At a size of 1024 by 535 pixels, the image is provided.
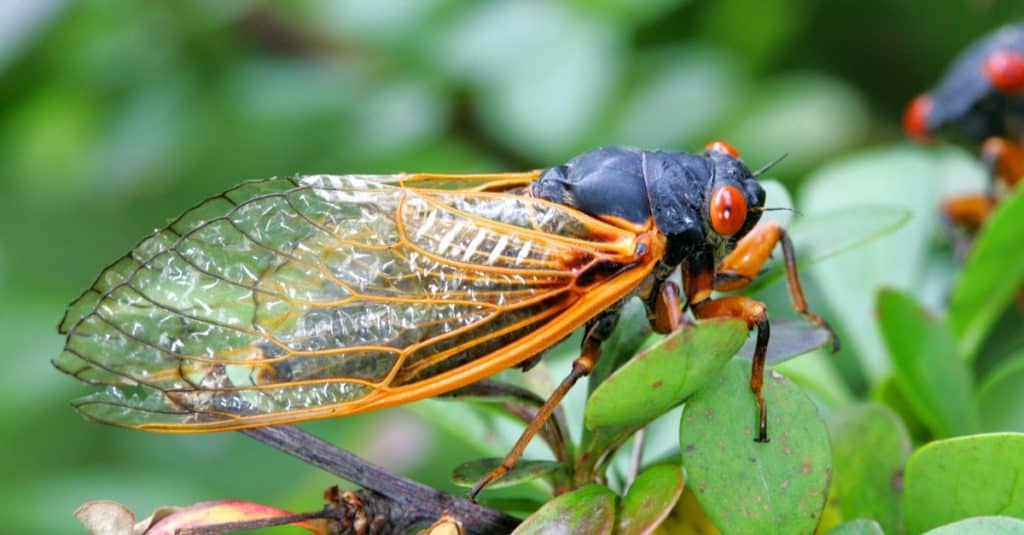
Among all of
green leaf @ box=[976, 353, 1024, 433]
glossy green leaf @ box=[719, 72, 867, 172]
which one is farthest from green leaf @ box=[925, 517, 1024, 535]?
glossy green leaf @ box=[719, 72, 867, 172]

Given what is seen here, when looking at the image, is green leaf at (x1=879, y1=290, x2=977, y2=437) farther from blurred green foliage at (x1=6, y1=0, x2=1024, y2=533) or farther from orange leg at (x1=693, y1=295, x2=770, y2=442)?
blurred green foliage at (x1=6, y1=0, x2=1024, y2=533)

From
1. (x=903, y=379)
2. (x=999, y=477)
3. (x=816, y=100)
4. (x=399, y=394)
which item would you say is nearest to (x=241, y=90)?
(x=816, y=100)

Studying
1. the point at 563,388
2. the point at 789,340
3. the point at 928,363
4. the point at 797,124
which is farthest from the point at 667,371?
the point at 797,124

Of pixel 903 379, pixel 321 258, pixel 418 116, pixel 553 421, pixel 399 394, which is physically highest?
pixel 418 116

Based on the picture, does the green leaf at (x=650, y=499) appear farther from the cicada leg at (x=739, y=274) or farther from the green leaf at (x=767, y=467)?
the cicada leg at (x=739, y=274)

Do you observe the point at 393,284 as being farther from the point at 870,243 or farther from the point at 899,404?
the point at 870,243

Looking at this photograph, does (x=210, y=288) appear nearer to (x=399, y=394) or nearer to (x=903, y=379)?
(x=399, y=394)

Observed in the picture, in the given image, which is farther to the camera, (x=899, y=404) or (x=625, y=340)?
(x=899, y=404)
